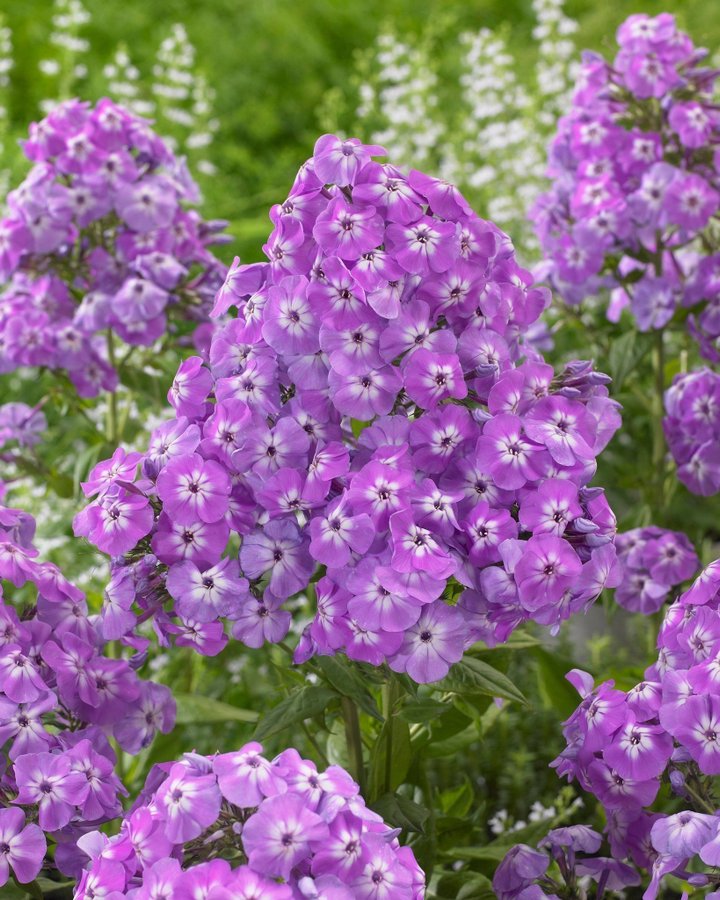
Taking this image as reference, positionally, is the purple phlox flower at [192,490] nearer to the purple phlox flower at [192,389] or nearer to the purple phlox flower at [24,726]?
the purple phlox flower at [192,389]

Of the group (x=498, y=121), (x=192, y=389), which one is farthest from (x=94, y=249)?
(x=498, y=121)

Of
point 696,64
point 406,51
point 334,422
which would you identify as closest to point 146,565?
point 334,422

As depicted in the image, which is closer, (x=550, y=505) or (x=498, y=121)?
(x=550, y=505)

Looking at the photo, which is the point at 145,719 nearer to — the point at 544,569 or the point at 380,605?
the point at 380,605

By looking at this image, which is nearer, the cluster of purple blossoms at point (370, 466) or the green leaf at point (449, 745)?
the cluster of purple blossoms at point (370, 466)

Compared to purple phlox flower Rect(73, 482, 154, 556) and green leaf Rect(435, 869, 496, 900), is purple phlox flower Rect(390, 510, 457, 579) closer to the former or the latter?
purple phlox flower Rect(73, 482, 154, 556)

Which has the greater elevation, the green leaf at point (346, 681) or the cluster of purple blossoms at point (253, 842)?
the cluster of purple blossoms at point (253, 842)

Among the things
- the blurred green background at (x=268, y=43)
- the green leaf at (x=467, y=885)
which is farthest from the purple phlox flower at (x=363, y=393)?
the blurred green background at (x=268, y=43)
